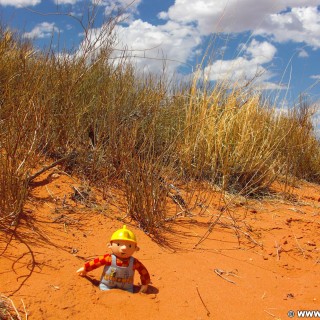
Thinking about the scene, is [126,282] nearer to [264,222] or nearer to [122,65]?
[264,222]

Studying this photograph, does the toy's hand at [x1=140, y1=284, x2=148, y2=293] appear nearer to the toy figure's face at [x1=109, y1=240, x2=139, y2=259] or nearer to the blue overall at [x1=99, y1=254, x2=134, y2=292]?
the blue overall at [x1=99, y1=254, x2=134, y2=292]

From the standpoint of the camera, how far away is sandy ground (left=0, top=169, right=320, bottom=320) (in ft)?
7.00

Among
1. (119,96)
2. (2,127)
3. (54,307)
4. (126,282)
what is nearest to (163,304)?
(126,282)

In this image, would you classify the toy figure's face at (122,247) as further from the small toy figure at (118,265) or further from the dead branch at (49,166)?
the dead branch at (49,166)

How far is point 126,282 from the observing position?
2283 millimetres

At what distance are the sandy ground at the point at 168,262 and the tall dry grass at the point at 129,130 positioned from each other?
260 millimetres

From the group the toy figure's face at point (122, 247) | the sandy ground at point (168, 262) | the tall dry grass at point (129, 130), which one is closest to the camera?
the sandy ground at point (168, 262)

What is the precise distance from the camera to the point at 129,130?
430cm

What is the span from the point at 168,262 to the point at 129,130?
1.88 m

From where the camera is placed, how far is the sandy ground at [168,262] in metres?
2.13

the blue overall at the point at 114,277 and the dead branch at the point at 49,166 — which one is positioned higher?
the dead branch at the point at 49,166

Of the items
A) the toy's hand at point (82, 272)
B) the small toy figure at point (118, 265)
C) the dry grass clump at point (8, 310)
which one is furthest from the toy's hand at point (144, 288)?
the dry grass clump at point (8, 310)

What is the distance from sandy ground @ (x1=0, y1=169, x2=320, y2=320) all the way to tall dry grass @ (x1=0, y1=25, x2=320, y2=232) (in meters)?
0.26

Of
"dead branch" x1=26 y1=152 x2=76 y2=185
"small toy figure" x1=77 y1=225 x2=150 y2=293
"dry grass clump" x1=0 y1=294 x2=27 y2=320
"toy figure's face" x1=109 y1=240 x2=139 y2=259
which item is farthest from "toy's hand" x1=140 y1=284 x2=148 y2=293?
"dead branch" x1=26 y1=152 x2=76 y2=185
